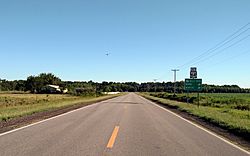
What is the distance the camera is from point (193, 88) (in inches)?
1307

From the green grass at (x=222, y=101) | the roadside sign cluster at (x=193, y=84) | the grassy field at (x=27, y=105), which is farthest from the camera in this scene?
the green grass at (x=222, y=101)

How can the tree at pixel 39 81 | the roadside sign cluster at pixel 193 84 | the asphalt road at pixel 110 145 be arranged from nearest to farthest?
the asphalt road at pixel 110 145 → the roadside sign cluster at pixel 193 84 → the tree at pixel 39 81

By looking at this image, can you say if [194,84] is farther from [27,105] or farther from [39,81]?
[39,81]

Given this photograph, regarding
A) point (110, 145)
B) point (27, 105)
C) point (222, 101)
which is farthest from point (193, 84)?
point (110, 145)

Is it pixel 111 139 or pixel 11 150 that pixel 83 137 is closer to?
pixel 111 139

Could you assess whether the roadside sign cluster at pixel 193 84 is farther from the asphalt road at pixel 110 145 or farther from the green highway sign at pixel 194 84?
the asphalt road at pixel 110 145

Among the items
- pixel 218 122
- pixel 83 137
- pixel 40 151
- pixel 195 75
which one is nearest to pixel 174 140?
pixel 83 137

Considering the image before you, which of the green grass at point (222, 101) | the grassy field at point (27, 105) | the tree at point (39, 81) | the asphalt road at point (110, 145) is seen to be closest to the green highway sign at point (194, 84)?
the green grass at point (222, 101)

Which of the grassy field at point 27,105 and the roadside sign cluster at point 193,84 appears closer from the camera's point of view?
the grassy field at point 27,105

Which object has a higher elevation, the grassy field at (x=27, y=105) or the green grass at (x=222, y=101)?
the green grass at (x=222, y=101)

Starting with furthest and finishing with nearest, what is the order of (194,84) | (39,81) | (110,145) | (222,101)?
(39,81), (222,101), (194,84), (110,145)

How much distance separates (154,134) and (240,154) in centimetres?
398

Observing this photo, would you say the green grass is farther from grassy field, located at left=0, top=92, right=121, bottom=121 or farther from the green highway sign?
grassy field, located at left=0, top=92, right=121, bottom=121

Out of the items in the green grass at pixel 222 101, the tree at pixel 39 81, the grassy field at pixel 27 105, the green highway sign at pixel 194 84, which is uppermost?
the tree at pixel 39 81
